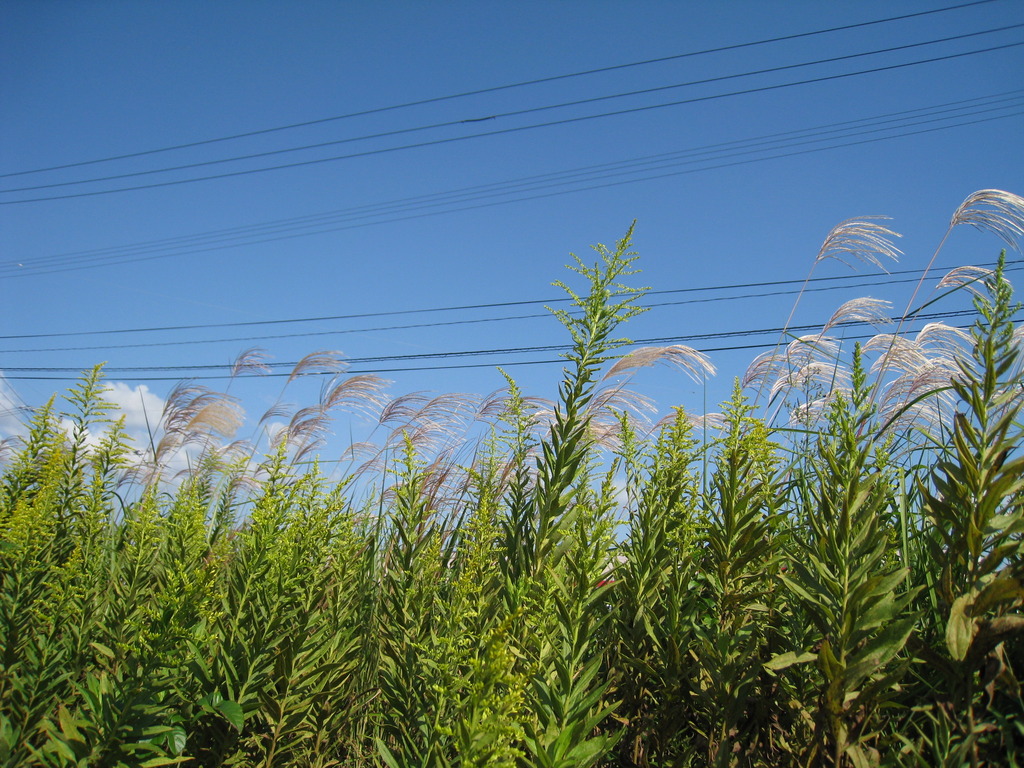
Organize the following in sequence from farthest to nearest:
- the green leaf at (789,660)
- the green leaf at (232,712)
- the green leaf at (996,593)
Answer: the green leaf at (232,712)
the green leaf at (789,660)
the green leaf at (996,593)

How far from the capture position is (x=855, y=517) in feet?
4.96

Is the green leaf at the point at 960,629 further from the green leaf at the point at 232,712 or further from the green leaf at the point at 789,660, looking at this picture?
the green leaf at the point at 232,712

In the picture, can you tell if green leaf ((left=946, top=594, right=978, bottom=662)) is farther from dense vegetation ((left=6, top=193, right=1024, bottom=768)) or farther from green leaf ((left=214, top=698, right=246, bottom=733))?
green leaf ((left=214, top=698, right=246, bottom=733))

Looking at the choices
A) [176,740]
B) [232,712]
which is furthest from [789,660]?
[176,740]

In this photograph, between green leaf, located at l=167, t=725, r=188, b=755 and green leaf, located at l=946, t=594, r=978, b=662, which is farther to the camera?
green leaf, located at l=167, t=725, r=188, b=755

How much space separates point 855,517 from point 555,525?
2.54 ft

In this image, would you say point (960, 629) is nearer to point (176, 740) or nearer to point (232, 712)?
point (232, 712)

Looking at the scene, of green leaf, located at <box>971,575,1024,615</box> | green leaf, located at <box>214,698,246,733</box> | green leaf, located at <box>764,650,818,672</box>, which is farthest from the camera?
green leaf, located at <box>214,698,246,733</box>

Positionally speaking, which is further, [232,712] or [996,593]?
[232,712]

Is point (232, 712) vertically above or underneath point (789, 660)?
underneath

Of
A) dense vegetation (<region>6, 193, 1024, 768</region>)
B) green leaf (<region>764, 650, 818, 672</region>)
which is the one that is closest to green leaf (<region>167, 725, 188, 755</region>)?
dense vegetation (<region>6, 193, 1024, 768</region>)

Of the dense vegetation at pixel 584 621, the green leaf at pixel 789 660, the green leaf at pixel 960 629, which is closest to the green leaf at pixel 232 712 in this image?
the dense vegetation at pixel 584 621

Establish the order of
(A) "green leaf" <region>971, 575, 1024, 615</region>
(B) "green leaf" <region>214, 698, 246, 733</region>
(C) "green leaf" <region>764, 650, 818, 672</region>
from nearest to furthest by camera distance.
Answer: (A) "green leaf" <region>971, 575, 1024, 615</region>
(C) "green leaf" <region>764, 650, 818, 672</region>
(B) "green leaf" <region>214, 698, 246, 733</region>

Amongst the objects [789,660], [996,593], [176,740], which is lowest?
[176,740]
